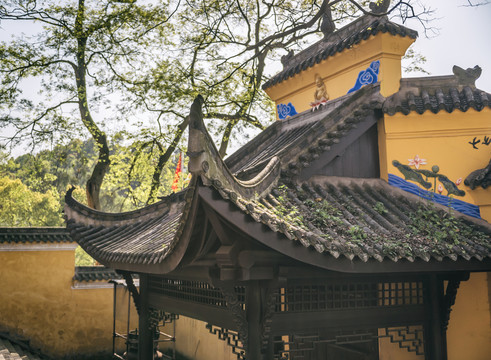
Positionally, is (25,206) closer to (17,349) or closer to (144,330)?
(17,349)

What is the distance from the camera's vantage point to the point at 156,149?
53.1 ft

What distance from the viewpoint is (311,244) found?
12.8 ft

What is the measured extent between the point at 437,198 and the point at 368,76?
182 cm

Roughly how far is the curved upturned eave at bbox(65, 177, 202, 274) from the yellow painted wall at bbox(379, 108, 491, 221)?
104 inches

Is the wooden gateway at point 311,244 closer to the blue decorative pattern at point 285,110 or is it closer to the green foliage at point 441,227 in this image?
the green foliage at point 441,227

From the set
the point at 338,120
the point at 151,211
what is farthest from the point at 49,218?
the point at 338,120

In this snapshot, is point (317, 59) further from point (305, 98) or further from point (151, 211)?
point (151, 211)

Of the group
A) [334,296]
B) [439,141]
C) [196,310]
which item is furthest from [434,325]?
[196,310]

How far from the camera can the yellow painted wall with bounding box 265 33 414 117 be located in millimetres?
6328

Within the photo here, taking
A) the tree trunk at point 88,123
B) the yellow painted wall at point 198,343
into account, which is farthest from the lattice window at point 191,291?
the tree trunk at point 88,123

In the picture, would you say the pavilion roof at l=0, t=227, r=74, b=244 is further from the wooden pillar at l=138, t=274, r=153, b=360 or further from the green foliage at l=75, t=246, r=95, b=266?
the green foliage at l=75, t=246, r=95, b=266

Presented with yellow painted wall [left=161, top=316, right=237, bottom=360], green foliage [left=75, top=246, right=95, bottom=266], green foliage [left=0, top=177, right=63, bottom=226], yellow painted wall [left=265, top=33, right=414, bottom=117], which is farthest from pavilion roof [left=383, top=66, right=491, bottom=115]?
green foliage [left=75, top=246, right=95, bottom=266]

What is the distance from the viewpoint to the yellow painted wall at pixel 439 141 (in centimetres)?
608

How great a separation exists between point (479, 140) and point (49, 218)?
25.6 metres
